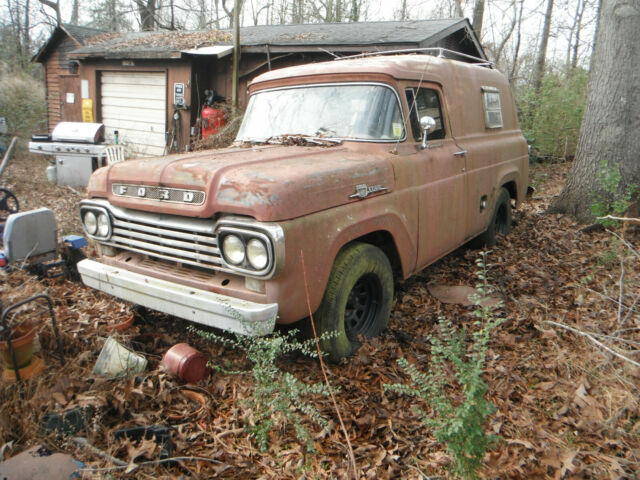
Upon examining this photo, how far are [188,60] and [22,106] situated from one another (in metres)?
9.36

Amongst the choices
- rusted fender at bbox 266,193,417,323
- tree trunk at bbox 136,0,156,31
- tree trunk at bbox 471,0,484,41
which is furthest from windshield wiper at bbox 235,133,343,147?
tree trunk at bbox 136,0,156,31

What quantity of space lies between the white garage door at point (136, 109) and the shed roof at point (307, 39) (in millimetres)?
725

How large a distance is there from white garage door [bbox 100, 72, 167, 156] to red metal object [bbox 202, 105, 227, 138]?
192cm

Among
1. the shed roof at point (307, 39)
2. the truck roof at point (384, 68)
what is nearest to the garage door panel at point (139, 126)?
the shed roof at point (307, 39)

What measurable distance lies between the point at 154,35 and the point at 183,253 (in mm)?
14473

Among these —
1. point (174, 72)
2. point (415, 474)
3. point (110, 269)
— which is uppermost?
point (174, 72)

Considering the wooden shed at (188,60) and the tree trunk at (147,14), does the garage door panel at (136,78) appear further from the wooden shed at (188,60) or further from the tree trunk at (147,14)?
the tree trunk at (147,14)

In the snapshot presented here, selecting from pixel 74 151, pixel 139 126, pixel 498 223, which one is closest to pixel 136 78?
pixel 139 126

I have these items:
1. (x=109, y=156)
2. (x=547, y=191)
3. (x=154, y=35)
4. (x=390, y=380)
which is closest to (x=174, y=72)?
(x=109, y=156)

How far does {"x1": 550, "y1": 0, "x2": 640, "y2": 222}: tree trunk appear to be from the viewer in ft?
20.9

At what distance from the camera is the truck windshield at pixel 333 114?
153 inches

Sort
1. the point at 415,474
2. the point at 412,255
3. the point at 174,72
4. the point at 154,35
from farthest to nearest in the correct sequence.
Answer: the point at 154,35, the point at 174,72, the point at 412,255, the point at 415,474

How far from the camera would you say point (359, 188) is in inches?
131

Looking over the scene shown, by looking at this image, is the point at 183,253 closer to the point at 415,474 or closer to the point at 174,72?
the point at 415,474
